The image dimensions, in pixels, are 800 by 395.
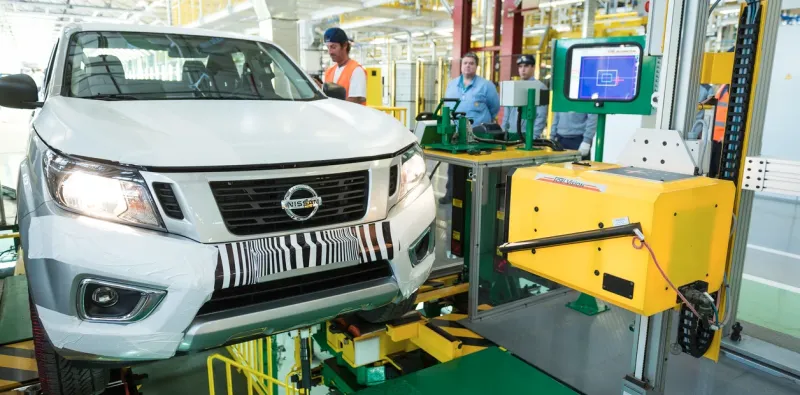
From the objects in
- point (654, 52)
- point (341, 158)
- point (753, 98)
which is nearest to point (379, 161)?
point (341, 158)

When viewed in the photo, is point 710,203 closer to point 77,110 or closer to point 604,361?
point 604,361

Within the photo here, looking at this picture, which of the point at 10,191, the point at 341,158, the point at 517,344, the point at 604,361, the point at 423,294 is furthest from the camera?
the point at 10,191

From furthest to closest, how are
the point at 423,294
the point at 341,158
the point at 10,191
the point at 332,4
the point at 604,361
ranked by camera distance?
the point at 332,4 → the point at 10,191 → the point at 423,294 → the point at 604,361 → the point at 341,158

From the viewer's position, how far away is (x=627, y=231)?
5.53ft

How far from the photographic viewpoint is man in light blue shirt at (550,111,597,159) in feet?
18.5

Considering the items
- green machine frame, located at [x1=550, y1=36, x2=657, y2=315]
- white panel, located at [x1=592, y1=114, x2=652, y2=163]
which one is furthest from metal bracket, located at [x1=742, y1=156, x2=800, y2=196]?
white panel, located at [x1=592, y1=114, x2=652, y2=163]

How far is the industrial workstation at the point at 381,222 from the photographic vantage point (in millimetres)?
1716

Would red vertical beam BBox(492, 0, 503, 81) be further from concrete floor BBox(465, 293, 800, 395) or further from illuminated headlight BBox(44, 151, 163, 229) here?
illuminated headlight BBox(44, 151, 163, 229)

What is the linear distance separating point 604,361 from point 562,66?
1646 mm

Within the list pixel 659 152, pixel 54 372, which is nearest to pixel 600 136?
pixel 659 152

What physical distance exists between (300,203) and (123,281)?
61 centimetres

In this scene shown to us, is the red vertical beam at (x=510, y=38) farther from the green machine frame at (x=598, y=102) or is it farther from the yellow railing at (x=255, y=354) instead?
the yellow railing at (x=255, y=354)

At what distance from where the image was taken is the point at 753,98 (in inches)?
90.3

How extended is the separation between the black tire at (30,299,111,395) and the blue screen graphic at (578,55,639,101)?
2.78 metres
